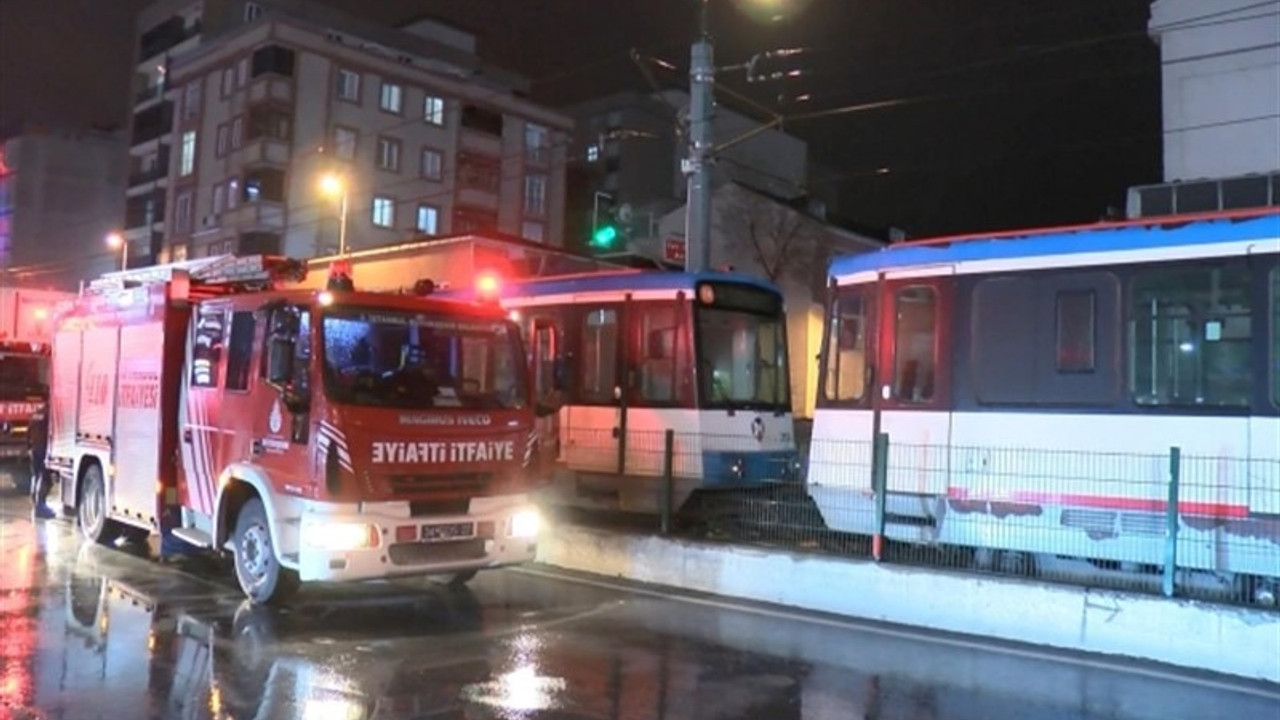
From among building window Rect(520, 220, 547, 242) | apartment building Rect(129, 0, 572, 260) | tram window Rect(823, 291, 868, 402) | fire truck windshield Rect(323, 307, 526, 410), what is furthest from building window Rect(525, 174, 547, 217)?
fire truck windshield Rect(323, 307, 526, 410)

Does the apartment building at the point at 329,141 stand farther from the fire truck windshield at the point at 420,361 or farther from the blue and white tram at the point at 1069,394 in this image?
the blue and white tram at the point at 1069,394

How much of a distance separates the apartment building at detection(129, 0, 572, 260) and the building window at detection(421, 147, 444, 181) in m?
0.07

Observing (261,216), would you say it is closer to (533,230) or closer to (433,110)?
(433,110)

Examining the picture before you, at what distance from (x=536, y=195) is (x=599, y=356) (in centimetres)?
5114

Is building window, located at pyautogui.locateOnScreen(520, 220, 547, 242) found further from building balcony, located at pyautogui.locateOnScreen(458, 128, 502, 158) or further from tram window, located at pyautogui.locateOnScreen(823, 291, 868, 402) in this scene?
tram window, located at pyautogui.locateOnScreen(823, 291, 868, 402)

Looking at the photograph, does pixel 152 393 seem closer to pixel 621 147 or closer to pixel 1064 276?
pixel 1064 276

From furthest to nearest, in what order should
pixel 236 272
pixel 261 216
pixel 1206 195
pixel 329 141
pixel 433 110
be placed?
pixel 433 110 → pixel 329 141 → pixel 261 216 → pixel 1206 195 → pixel 236 272

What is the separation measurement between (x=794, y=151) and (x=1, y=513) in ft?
178

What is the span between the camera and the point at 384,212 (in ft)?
182

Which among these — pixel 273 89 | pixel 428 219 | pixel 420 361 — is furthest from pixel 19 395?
pixel 428 219

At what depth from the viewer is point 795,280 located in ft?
137

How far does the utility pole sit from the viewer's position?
17.5 meters

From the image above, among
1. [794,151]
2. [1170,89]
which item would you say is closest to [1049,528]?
[1170,89]

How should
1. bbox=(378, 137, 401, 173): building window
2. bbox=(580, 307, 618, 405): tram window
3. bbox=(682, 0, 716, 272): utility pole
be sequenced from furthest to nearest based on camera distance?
bbox=(378, 137, 401, 173): building window, bbox=(682, 0, 716, 272): utility pole, bbox=(580, 307, 618, 405): tram window
